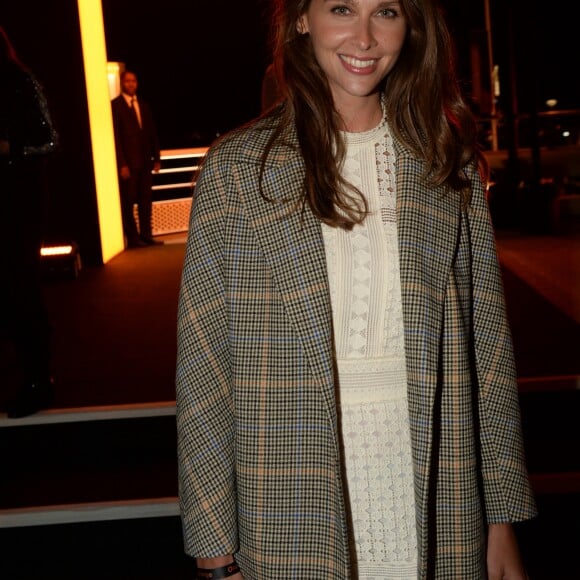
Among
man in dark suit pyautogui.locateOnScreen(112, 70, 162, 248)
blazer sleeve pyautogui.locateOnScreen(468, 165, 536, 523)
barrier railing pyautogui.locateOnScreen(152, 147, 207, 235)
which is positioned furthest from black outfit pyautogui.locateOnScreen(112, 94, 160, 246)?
blazer sleeve pyautogui.locateOnScreen(468, 165, 536, 523)

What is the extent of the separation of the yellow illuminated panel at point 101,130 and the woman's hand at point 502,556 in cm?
714

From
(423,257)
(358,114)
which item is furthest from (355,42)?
(423,257)

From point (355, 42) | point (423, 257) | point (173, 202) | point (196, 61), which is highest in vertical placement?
point (196, 61)

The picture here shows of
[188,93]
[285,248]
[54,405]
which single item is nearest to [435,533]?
[285,248]

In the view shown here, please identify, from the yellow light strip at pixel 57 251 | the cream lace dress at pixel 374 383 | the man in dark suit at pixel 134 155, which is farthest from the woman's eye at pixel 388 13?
the man in dark suit at pixel 134 155

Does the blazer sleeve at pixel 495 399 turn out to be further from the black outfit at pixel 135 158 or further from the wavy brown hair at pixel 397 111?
the black outfit at pixel 135 158

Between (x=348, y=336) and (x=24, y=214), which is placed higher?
(x=24, y=214)

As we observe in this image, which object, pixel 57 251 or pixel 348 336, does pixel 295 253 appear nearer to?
pixel 348 336

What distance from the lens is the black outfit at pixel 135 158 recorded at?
951 cm

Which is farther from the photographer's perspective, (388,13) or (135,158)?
(135,158)

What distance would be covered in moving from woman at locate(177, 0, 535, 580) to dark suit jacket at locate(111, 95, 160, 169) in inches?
316

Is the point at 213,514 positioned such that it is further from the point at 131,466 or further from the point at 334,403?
the point at 131,466

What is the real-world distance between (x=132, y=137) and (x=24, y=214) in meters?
5.86

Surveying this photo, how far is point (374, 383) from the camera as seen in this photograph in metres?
1.59
